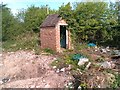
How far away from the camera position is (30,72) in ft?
43.7

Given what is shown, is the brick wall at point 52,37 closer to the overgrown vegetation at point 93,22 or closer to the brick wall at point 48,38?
the brick wall at point 48,38

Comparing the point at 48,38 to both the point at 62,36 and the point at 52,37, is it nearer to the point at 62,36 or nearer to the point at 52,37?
the point at 52,37

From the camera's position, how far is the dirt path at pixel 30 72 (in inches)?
438

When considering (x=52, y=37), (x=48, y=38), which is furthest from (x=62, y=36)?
(x=52, y=37)

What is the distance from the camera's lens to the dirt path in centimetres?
1113

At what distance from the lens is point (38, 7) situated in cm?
2656

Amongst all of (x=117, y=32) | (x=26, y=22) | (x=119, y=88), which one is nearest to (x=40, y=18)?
(x=26, y=22)

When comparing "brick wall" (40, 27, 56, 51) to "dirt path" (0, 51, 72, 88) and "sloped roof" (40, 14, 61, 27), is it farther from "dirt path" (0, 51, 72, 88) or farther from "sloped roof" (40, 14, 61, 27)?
"dirt path" (0, 51, 72, 88)

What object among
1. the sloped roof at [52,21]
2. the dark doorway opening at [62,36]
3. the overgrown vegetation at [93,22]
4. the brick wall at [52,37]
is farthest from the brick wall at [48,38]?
the dark doorway opening at [62,36]

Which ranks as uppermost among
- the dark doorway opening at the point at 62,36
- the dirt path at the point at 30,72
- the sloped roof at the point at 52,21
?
the sloped roof at the point at 52,21

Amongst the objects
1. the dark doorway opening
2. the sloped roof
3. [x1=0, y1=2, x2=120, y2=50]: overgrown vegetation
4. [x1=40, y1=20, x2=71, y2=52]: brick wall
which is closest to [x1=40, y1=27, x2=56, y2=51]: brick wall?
[x1=40, y1=20, x2=71, y2=52]: brick wall

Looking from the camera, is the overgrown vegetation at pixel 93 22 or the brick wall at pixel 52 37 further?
the overgrown vegetation at pixel 93 22

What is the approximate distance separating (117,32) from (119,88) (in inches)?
341

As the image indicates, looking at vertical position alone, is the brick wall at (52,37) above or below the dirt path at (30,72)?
above
